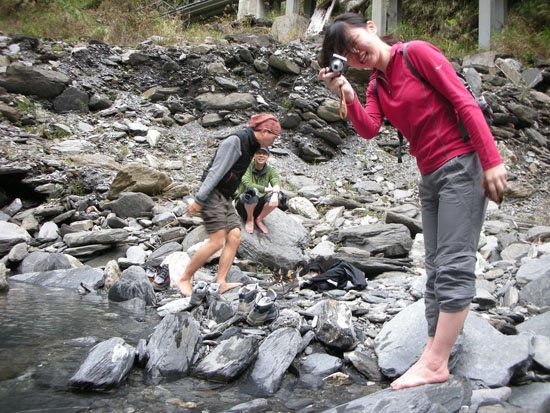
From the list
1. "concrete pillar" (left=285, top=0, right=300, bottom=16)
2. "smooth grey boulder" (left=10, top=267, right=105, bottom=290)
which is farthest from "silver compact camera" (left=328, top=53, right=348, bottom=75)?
"concrete pillar" (left=285, top=0, right=300, bottom=16)

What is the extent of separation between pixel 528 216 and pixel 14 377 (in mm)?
8000

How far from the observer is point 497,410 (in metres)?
2.17

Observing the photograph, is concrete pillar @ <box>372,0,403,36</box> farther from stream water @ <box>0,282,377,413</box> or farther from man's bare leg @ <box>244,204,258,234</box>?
stream water @ <box>0,282,377,413</box>

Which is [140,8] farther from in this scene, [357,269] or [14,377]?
[14,377]

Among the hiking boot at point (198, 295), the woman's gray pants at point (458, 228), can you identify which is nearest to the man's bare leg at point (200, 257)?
the hiking boot at point (198, 295)

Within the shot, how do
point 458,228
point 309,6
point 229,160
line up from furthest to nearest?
point 309,6 → point 229,160 → point 458,228

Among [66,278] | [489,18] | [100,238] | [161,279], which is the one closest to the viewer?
[161,279]

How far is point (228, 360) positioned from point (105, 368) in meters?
0.69

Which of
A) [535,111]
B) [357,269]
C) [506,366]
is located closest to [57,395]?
[506,366]

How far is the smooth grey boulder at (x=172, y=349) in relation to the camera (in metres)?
2.79

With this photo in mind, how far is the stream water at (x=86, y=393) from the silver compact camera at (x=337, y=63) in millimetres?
1723

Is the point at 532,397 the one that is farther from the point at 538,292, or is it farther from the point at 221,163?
the point at 221,163

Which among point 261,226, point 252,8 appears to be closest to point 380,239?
point 261,226

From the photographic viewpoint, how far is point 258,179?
5.96 m
